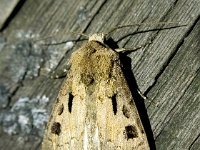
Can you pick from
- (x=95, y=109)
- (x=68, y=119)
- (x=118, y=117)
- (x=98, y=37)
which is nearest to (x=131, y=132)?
(x=118, y=117)

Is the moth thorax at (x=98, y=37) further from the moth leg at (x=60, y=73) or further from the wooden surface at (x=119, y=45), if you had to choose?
the moth leg at (x=60, y=73)

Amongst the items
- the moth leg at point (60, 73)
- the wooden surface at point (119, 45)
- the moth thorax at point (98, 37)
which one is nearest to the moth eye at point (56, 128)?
the wooden surface at point (119, 45)

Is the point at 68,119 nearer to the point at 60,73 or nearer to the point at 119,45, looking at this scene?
the point at 60,73

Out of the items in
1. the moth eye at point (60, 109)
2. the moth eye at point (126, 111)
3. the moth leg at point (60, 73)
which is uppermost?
the moth eye at point (126, 111)

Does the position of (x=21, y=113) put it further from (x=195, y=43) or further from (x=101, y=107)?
(x=195, y=43)

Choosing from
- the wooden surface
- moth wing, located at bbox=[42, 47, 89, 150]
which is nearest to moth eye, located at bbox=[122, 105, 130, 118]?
the wooden surface

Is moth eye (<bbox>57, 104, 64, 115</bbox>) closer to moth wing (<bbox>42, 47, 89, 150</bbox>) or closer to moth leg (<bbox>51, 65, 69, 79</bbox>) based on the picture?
moth wing (<bbox>42, 47, 89, 150</bbox>)

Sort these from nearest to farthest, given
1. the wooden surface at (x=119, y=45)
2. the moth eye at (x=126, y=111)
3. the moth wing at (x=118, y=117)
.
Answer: the wooden surface at (x=119, y=45) → the moth wing at (x=118, y=117) → the moth eye at (x=126, y=111)
